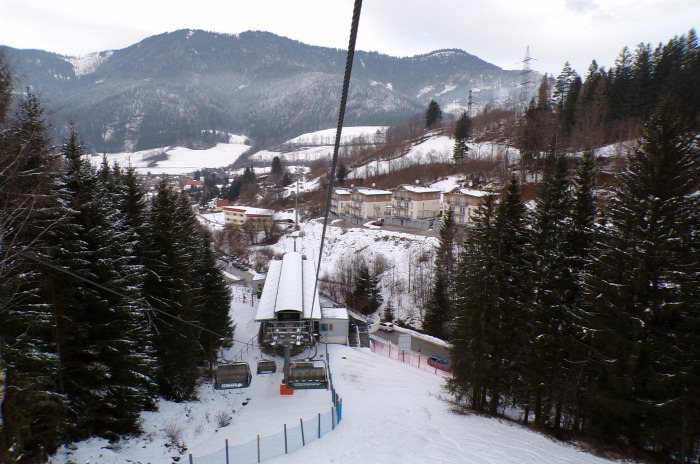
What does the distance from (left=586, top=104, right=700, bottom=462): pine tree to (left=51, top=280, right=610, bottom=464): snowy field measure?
2509 millimetres

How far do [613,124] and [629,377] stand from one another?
61.7 meters

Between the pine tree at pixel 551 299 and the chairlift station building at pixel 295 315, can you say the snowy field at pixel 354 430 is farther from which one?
the chairlift station building at pixel 295 315

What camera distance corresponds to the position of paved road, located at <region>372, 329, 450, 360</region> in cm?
3094

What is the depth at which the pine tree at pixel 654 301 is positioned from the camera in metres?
12.2

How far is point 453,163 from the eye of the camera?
8625 centimetres

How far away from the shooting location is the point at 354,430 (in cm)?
1372

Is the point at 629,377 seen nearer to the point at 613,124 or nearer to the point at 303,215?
the point at 613,124

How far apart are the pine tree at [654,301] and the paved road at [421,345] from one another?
1716cm

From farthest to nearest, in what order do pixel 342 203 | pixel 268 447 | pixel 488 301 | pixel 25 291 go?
pixel 342 203, pixel 488 301, pixel 268 447, pixel 25 291

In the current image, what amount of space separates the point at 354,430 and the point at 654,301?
1222 cm

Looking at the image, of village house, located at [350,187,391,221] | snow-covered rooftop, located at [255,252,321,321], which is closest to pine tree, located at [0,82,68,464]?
snow-covered rooftop, located at [255,252,321,321]

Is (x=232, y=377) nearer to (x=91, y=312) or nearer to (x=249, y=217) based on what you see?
(x=91, y=312)

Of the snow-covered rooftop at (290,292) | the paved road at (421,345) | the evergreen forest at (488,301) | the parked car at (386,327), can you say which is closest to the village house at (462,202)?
the parked car at (386,327)

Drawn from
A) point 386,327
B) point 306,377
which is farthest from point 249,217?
point 306,377
